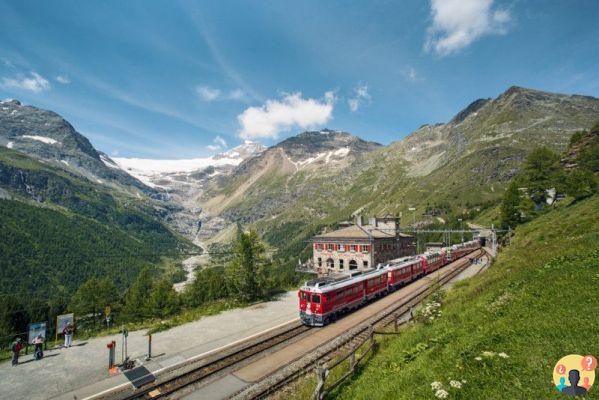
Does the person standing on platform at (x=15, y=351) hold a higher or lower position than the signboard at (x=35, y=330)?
lower

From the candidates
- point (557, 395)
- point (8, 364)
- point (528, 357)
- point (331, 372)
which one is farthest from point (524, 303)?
point (8, 364)

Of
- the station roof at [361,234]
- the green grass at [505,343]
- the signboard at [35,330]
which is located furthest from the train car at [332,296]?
the station roof at [361,234]

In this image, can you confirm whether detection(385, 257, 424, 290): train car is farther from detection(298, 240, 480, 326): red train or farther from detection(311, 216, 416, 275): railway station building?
detection(311, 216, 416, 275): railway station building

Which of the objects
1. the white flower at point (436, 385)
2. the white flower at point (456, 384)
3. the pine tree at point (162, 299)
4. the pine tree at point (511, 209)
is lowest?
the pine tree at point (162, 299)

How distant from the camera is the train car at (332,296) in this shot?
27625 mm

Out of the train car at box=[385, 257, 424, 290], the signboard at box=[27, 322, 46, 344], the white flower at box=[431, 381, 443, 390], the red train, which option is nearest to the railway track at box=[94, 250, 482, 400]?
the red train

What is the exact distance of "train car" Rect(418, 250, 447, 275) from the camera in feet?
172

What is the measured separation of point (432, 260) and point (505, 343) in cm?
4777

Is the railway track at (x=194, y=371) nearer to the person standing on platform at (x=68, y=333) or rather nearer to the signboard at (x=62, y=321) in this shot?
the person standing on platform at (x=68, y=333)

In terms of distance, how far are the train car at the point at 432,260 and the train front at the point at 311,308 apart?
3044cm

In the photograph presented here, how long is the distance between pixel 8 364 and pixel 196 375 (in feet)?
48.3

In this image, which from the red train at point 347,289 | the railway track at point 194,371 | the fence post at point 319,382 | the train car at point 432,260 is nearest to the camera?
the fence post at point 319,382

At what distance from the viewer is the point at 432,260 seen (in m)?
55.5

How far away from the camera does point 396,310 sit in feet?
100
